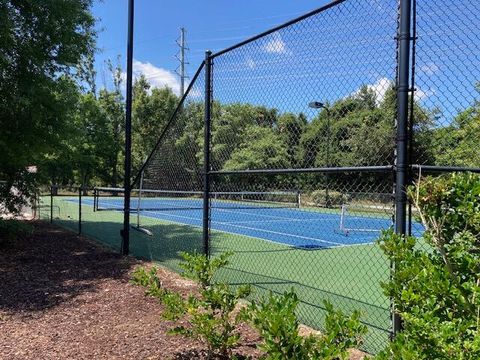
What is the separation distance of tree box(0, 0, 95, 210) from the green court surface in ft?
9.11

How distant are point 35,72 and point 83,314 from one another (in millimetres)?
5578

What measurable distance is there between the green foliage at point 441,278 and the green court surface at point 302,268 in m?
1.27

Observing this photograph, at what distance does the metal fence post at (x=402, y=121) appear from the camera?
122 inches

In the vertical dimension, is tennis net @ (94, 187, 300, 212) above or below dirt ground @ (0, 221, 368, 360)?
above

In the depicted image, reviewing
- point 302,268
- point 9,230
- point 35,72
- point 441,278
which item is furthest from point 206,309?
point 9,230

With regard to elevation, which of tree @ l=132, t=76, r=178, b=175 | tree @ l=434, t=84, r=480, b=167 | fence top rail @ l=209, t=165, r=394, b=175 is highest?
tree @ l=132, t=76, r=178, b=175

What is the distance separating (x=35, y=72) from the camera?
891cm

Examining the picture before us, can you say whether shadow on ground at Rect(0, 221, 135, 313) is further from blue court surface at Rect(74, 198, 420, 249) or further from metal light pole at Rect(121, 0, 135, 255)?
blue court surface at Rect(74, 198, 420, 249)

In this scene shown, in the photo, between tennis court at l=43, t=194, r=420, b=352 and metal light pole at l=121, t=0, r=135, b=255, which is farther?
metal light pole at l=121, t=0, r=135, b=255

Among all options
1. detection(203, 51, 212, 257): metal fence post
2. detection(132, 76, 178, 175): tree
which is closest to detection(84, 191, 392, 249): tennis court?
detection(203, 51, 212, 257): metal fence post

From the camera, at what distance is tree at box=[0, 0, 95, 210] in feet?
28.4

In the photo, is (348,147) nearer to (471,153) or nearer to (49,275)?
(471,153)

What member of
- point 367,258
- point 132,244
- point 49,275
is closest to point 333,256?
point 367,258

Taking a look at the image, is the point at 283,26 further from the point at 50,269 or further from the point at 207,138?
the point at 50,269
